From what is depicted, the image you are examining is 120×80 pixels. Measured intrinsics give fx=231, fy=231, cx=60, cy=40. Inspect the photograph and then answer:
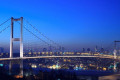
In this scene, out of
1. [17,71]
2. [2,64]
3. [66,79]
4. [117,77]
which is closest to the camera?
[117,77]

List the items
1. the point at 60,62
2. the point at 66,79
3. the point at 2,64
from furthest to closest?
the point at 60,62 < the point at 2,64 < the point at 66,79

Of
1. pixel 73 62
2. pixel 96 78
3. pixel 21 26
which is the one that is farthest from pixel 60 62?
pixel 96 78

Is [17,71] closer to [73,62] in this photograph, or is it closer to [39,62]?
[39,62]

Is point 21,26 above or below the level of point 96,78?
above

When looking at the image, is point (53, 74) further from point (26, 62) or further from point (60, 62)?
point (60, 62)

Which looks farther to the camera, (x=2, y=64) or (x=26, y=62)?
(x=26, y=62)

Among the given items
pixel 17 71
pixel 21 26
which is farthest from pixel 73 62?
pixel 17 71
